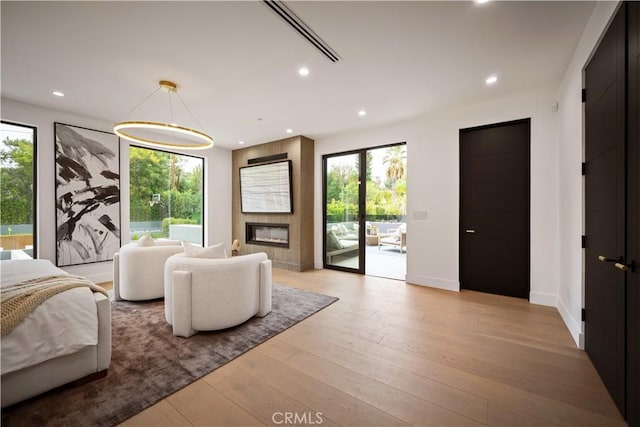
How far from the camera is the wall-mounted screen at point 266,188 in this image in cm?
539

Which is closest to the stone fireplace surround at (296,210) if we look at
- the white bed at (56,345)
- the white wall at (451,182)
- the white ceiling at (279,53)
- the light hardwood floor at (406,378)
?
the white wall at (451,182)

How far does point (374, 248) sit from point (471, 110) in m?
4.95

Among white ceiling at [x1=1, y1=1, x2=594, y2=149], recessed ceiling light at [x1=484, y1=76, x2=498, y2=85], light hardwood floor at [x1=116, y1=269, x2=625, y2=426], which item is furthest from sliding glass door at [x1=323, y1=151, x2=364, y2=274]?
recessed ceiling light at [x1=484, y1=76, x2=498, y2=85]

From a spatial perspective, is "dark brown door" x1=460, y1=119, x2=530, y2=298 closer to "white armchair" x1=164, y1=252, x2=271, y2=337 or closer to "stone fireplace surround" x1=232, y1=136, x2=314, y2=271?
"stone fireplace surround" x1=232, y1=136, x2=314, y2=271

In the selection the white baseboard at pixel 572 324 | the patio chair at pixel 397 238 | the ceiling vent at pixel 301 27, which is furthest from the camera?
the patio chair at pixel 397 238

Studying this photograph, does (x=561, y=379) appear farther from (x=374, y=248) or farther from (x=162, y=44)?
(x=374, y=248)

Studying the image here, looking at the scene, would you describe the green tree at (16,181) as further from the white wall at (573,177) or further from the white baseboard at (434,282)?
the white wall at (573,177)

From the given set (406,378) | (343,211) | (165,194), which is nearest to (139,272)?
(165,194)

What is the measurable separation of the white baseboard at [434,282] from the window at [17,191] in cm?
610

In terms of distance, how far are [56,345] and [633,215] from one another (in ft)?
12.3

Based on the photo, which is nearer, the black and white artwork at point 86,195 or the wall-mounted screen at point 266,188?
the black and white artwork at point 86,195

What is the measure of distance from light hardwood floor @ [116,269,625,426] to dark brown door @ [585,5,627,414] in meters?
0.27

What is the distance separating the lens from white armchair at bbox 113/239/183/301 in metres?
3.30

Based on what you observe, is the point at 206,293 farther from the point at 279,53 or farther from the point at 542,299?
the point at 542,299
